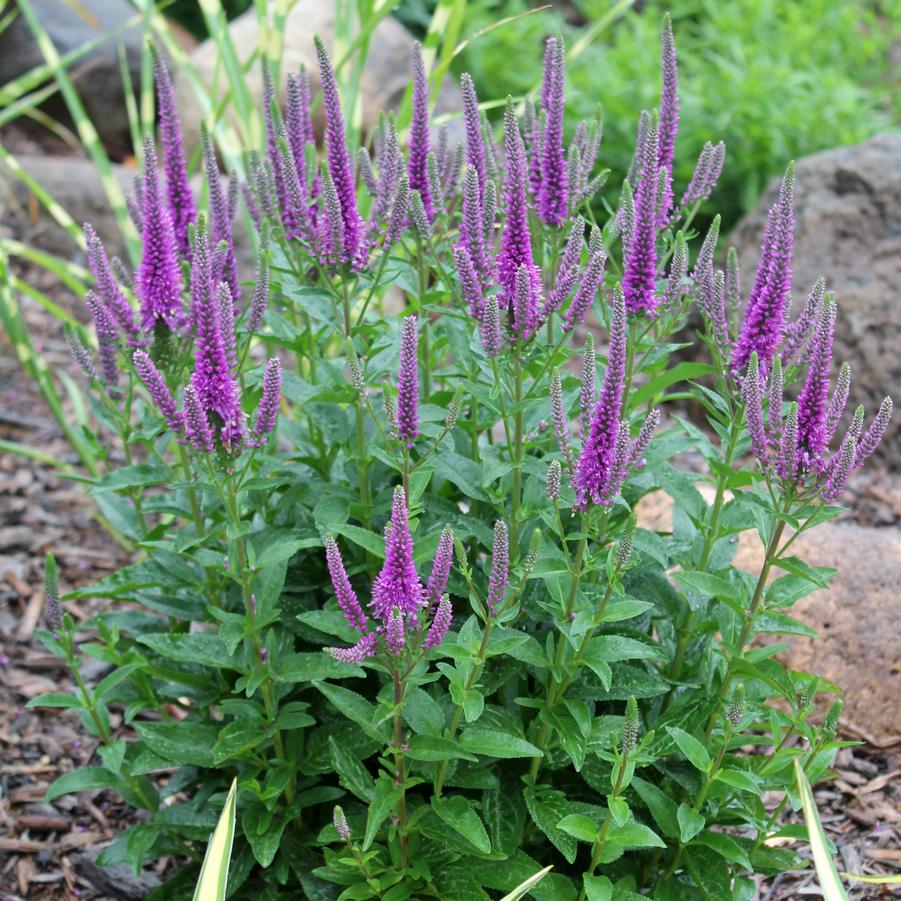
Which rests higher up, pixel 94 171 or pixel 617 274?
pixel 617 274

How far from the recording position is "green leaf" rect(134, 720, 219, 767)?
3.21 meters

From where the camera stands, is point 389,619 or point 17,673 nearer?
point 389,619

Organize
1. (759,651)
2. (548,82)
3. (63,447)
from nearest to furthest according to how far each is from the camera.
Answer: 1. (759,651)
2. (548,82)
3. (63,447)

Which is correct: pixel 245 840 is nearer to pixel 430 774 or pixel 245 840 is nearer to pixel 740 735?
pixel 430 774

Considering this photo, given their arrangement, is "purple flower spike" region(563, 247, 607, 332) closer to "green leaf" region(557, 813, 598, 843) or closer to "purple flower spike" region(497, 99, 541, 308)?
"purple flower spike" region(497, 99, 541, 308)

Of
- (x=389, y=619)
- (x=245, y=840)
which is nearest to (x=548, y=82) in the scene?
(x=389, y=619)

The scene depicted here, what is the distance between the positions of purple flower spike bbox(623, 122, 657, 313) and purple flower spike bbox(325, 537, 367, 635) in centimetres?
103

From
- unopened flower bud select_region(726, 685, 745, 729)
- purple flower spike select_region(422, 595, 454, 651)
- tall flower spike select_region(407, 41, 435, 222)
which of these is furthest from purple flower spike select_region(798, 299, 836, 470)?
tall flower spike select_region(407, 41, 435, 222)

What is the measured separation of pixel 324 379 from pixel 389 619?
1.21 meters

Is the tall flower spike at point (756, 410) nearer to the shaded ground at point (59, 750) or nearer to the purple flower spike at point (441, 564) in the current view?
the purple flower spike at point (441, 564)

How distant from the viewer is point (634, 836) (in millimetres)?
2848

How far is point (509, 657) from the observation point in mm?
3201

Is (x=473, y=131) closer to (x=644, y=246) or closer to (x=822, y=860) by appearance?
(x=644, y=246)

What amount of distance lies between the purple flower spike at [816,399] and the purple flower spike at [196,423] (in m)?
1.36
